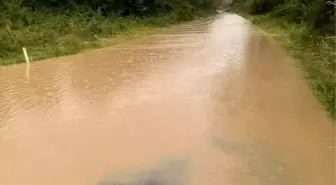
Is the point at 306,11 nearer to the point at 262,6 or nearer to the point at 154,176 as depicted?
the point at 262,6

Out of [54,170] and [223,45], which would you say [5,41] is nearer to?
[223,45]

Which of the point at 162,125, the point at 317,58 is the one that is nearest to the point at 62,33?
the point at 317,58

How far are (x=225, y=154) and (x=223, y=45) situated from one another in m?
12.2

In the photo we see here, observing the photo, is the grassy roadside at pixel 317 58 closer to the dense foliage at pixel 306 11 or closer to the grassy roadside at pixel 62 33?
the dense foliage at pixel 306 11

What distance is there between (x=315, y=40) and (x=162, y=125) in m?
8.82

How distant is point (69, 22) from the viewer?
67.4 feet

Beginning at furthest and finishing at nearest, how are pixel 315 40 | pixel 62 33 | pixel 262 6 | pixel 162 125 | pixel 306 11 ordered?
1. pixel 262 6
2. pixel 306 11
3. pixel 62 33
4. pixel 315 40
5. pixel 162 125

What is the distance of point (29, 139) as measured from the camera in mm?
7285

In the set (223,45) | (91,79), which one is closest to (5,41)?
(91,79)

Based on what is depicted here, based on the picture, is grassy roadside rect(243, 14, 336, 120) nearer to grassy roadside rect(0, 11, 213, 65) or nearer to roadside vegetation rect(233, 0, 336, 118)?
roadside vegetation rect(233, 0, 336, 118)

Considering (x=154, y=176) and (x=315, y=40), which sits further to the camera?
(x=315, y=40)

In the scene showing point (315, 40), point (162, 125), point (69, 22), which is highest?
point (69, 22)

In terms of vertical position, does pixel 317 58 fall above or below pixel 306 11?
below

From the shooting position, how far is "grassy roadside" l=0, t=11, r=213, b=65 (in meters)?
14.9
